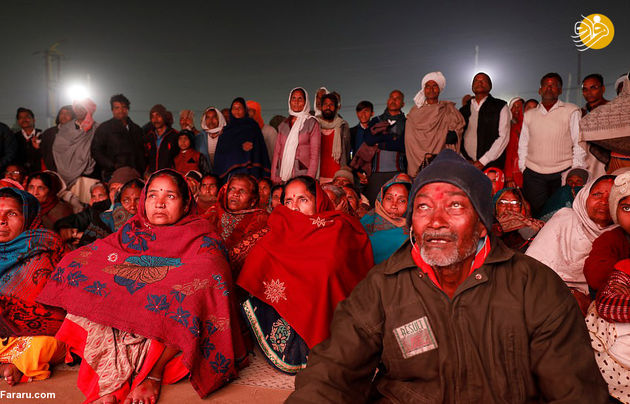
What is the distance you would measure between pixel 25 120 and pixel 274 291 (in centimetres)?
694

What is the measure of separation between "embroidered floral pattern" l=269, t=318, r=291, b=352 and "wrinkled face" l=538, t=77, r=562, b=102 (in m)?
4.39

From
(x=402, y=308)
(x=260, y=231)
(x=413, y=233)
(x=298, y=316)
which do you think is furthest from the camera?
(x=260, y=231)

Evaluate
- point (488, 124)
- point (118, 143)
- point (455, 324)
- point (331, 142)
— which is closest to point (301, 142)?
point (331, 142)

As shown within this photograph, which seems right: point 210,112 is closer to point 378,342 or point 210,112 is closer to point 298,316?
point 298,316

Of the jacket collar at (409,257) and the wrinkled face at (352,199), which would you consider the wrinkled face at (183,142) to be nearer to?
the wrinkled face at (352,199)

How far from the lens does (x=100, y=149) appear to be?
6.99 metres

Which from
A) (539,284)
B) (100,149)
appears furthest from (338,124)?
(539,284)

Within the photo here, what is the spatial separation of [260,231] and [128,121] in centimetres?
437

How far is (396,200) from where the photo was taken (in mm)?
3930

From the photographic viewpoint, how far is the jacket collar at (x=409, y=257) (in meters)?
1.77

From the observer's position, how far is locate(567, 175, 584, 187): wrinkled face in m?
4.83

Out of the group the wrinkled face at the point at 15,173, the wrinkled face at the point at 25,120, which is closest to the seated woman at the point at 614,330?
the wrinkled face at the point at 15,173

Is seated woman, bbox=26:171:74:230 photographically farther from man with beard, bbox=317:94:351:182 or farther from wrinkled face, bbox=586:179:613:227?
wrinkled face, bbox=586:179:613:227

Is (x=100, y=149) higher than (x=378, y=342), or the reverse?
(x=100, y=149)
